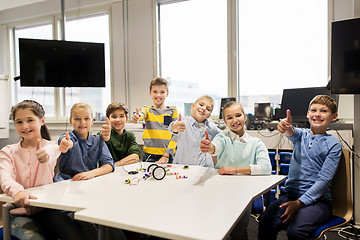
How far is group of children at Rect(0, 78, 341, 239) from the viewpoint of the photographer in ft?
4.79

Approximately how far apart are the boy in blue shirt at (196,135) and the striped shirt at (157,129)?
0.26 m

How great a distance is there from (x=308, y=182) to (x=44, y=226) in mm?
1661

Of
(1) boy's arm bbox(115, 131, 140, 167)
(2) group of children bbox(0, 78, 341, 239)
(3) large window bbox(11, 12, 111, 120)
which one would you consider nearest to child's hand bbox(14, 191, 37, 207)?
(2) group of children bbox(0, 78, 341, 239)

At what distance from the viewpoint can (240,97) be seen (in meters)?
4.03

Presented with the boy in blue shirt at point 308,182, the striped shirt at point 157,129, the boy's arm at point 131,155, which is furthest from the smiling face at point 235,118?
the boy's arm at point 131,155

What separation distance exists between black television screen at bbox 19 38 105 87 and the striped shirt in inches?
77.5

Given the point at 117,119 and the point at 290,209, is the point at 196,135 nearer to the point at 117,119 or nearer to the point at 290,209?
the point at 117,119

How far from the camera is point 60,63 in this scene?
4160 millimetres

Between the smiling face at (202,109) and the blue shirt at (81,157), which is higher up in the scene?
the smiling face at (202,109)

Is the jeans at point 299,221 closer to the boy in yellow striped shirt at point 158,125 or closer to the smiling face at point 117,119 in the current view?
the boy in yellow striped shirt at point 158,125

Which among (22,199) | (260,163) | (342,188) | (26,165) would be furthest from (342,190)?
(26,165)

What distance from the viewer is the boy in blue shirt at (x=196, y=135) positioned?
229 centimetres

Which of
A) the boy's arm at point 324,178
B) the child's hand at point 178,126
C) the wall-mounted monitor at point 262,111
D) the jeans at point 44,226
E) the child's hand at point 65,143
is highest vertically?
the wall-mounted monitor at point 262,111

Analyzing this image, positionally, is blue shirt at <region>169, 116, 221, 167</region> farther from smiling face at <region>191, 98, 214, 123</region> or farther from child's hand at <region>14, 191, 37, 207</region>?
child's hand at <region>14, 191, 37, 207</region>
